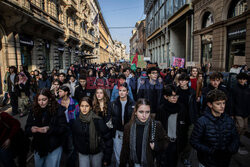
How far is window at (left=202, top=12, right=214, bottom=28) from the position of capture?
12.5 meters

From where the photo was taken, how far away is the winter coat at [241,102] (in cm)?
361

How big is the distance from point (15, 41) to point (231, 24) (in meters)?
13.5

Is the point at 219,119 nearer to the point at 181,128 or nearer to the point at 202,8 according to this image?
the point at 181,128

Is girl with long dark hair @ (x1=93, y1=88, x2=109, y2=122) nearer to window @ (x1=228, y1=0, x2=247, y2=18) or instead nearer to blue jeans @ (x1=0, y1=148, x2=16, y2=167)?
blue jeans @ (x1=0, y1=148, x2=16, y2=167)

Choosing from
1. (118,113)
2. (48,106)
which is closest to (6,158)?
(48,106)

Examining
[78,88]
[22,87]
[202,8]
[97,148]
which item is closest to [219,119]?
[97,148]

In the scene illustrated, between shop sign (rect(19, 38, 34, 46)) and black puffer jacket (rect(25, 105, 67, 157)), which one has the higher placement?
shop sign (rect(19, 38, 34, 46))

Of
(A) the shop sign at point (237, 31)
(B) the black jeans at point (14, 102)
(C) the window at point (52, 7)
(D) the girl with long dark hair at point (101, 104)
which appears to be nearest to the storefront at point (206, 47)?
(A) the shop sign at point (237, 31)

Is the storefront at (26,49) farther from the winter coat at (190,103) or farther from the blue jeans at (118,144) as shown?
the winter coat at (190,103)

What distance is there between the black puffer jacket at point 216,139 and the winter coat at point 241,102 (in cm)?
200

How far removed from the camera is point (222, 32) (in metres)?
10.9

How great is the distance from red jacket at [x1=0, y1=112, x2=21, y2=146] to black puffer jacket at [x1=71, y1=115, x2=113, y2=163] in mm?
716

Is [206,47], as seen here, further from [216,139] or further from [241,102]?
[216,139]

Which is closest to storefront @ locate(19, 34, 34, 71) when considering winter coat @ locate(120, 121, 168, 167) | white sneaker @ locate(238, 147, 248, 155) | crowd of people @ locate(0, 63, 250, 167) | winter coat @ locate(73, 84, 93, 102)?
winter coat @ locate(73, 84, 93, 102)
